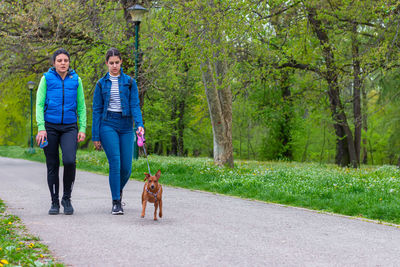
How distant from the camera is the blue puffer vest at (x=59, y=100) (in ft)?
21.6

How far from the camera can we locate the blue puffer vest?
658 cm

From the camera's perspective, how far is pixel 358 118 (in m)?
19.9

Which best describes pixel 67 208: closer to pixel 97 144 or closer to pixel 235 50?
pixel 97 144

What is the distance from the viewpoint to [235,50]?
1719cm

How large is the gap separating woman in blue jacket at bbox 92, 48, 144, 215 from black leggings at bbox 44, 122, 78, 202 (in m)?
0.30

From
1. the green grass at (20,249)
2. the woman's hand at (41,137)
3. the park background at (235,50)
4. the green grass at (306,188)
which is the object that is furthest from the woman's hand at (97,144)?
the park background at (235,50)

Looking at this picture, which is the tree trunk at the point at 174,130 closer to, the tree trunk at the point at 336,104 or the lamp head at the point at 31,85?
the lamp head at the point at 31,85

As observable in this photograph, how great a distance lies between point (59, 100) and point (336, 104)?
1695 cm

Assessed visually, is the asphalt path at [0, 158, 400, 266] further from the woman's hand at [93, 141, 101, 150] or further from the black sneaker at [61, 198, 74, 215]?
the woman's hand at [93, 141, 101, 150]

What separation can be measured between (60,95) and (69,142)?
64cm

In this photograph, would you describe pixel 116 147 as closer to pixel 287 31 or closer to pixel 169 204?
pixel 169 204

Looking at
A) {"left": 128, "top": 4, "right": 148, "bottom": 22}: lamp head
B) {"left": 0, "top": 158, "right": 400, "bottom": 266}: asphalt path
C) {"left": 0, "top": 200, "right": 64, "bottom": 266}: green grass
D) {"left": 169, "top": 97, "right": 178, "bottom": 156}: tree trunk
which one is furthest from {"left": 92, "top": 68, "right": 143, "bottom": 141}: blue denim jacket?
{"left": 169, "top": 97, "right": 178, "bottom": 156}: tree trunk

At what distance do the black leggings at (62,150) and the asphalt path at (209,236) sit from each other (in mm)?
444

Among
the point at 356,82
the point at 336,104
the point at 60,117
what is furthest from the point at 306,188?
the point at 336,104
